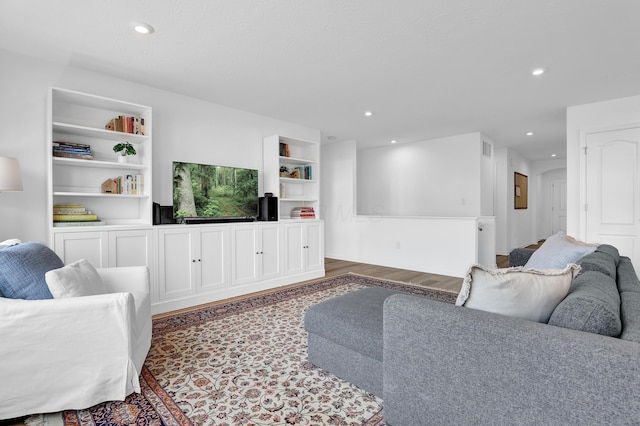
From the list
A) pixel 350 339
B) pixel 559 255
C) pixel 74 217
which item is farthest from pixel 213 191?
pixel 559 255

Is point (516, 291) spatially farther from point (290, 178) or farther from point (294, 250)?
point (290, 178)

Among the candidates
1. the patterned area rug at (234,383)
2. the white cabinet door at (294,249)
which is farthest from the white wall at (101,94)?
the patterned area rug at (234,383)

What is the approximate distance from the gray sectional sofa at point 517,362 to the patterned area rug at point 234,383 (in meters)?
0.47

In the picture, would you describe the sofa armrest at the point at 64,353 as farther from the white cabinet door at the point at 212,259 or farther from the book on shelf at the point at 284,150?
the book on shelf at the point at 284,150

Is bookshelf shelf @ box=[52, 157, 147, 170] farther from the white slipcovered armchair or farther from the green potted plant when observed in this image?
the white slipcovered armchair

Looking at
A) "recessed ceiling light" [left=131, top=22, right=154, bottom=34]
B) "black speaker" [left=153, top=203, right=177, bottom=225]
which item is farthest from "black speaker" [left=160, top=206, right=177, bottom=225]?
"recessed ceiling light" [left=131, top=22, right=154, bottom=34]

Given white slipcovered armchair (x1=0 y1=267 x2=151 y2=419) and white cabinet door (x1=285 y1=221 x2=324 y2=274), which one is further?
white cabinet door (x1=285 y1=221 x2=324 y2=274)

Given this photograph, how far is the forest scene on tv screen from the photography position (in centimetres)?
370

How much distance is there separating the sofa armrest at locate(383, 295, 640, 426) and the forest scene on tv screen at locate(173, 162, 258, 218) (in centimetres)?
298

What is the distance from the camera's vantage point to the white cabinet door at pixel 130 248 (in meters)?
3.01

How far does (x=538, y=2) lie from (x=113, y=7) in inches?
109

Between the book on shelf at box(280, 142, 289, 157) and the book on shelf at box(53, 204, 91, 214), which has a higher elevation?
the book on shelf at box(280, 142, 289, 157)

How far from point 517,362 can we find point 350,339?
0.96m

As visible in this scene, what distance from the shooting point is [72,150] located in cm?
300
